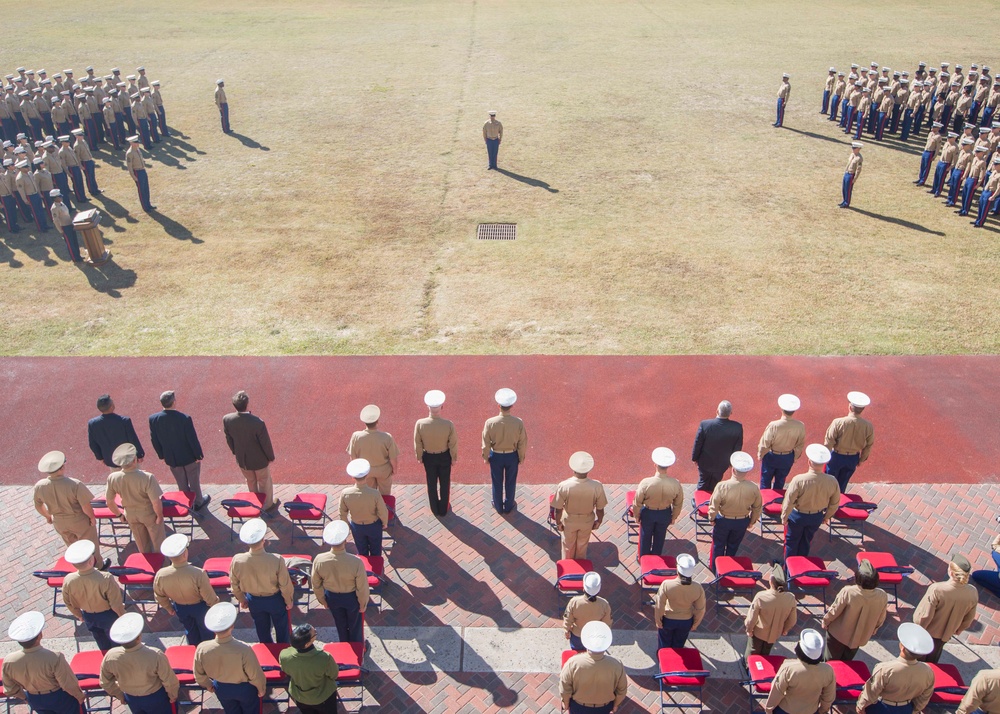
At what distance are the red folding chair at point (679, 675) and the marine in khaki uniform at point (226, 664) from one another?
372 cm

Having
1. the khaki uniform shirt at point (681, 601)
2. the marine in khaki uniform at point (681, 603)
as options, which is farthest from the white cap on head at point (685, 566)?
the khaki uniform shirt at point (681, 601)

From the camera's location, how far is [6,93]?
24.3m

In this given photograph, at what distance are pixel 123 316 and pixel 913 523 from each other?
46.4 feet

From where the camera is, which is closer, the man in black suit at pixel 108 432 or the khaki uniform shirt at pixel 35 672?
the khaki uniform shirt at pixel 35 672

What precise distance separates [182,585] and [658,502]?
5.10 metres

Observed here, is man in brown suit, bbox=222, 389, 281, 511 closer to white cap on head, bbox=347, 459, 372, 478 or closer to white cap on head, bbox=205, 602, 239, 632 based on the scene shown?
white cap on head, bbox=347, 459, 372, 478

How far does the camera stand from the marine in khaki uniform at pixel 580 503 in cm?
844

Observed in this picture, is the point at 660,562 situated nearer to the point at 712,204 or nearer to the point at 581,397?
the point at 581,397

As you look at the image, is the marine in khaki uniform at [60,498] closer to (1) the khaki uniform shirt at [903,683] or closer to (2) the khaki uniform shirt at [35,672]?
(2) the khaki uniform shirt at [35,672]

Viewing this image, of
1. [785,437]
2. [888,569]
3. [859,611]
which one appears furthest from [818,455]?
[859,611]

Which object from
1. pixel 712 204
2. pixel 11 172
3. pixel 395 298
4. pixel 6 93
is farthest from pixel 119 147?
pixel 712 204

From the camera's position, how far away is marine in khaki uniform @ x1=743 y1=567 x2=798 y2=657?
7.16m

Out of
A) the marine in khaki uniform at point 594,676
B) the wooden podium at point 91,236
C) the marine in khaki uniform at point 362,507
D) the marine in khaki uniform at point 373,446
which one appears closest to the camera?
the marine in khaki uniform at point 594,676

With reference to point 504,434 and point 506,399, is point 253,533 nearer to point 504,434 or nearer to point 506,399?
point 504,434
